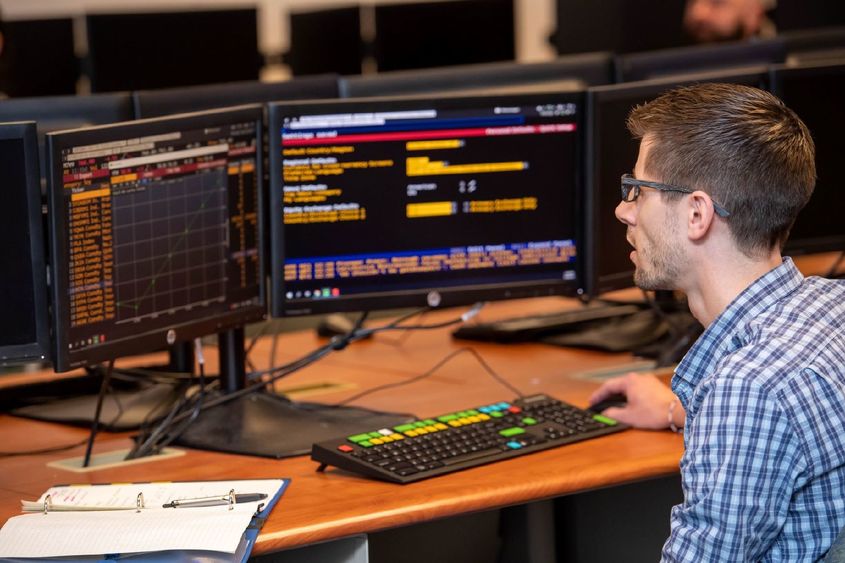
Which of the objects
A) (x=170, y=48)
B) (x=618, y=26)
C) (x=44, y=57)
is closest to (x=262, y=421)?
(x=170, y=48)

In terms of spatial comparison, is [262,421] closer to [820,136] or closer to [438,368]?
[438,368]

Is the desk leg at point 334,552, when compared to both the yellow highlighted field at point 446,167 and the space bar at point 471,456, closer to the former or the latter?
the space bar at point 471,456

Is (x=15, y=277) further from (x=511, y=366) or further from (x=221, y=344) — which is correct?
(x=511, y=366)

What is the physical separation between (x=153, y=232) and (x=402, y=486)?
1.86ft

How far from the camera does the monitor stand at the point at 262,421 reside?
85.5 inches

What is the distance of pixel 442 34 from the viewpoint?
4.65 meters

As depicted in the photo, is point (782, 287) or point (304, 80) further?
point (304, 80)

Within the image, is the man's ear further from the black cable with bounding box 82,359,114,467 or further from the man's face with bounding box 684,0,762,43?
the man's face with bounding box 684,0,762,43

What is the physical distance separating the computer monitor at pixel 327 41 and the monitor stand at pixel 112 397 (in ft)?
7.71

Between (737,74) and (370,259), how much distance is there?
0.87 metres

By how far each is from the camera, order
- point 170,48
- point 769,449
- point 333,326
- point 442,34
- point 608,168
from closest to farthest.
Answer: point 769,449 < point 608,168 < point 333,326 < point 170,48 < point 442,34

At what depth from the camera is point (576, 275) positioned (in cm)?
254

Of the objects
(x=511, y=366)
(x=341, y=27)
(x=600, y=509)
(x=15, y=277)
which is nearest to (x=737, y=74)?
(x=511, y=366)

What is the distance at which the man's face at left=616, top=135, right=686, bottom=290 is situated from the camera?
5.60 feet
